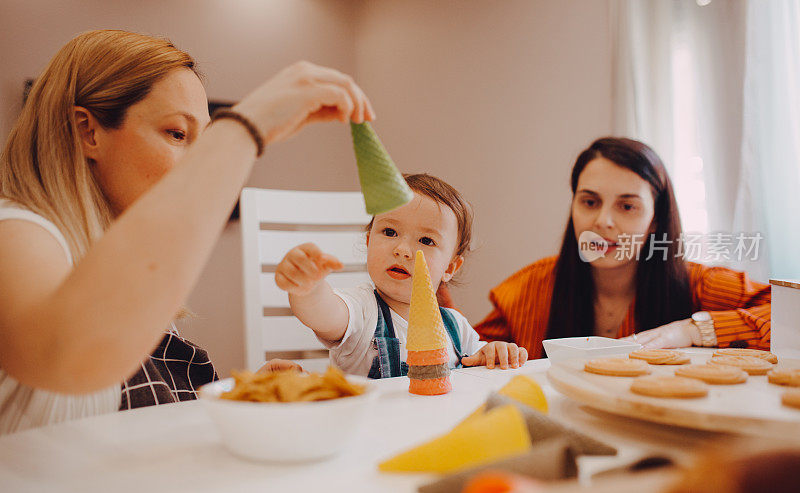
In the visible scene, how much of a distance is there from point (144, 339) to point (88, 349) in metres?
0.05

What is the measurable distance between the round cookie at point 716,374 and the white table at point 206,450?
0.08m

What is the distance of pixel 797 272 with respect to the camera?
2260mm

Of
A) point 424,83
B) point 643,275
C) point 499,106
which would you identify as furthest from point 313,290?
point 424,83

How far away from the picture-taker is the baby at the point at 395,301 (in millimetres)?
1161

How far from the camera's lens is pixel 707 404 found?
60cm

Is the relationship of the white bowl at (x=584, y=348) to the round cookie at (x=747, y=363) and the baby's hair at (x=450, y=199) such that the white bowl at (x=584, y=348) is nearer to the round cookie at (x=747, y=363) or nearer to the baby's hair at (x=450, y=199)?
the round cookie at (x=747, y=363)

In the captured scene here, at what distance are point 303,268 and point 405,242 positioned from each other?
1.74ft

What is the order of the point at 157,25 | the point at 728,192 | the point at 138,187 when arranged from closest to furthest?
the point at 138,187
the point at 728,192
the point at 157,25

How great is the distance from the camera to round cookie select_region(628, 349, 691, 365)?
0.84m

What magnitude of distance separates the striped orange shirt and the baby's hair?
62cm

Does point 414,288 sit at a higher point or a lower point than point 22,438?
higher

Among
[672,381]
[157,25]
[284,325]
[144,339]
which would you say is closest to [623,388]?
[672,381]

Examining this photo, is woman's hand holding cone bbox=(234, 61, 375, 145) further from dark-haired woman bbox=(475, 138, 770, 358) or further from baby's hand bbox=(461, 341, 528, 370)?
dark-haired woman bbox=(475, 138, 770, 358)

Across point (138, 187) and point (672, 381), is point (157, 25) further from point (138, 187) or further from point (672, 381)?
point (672, 381)
